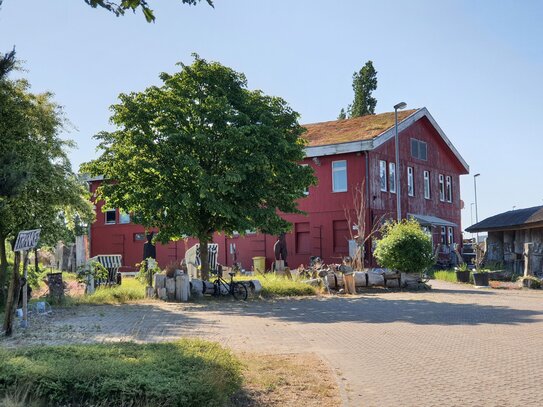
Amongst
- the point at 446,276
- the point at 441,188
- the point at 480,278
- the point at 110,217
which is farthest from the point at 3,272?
the point at 441,188

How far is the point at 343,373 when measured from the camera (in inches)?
330

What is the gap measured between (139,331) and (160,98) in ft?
35.0

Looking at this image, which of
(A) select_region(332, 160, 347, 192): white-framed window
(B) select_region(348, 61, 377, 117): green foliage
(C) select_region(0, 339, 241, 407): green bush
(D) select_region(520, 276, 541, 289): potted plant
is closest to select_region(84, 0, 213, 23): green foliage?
(C) select_region(0, 339, 241, 407): green bush

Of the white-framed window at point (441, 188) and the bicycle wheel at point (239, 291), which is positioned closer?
the bicycle wheel at point (239, 291)

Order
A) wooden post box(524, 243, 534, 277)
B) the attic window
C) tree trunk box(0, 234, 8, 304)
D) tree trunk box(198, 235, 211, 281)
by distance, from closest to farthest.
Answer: tree trunk box(0, 234, 8, 304), tree trunk box(198, 235, 211, 281), wooden post box(524, 243, 534, 277), the attic window

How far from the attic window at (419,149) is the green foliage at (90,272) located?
23.2 meters

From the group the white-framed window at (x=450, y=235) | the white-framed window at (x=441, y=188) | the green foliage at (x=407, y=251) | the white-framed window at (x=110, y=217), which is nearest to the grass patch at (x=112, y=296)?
the green foliage at (x=407, y=251)

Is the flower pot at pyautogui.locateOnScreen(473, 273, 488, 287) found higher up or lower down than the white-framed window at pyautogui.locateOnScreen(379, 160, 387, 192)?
lower down

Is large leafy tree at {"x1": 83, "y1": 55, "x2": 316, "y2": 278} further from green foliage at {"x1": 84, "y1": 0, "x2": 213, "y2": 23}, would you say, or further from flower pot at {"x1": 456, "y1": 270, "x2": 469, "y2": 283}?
green foliage at {"x1": 84, "y1": 0, "x2": 213, "y2": 23}

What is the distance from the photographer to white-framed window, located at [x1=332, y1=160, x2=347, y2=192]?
34.0 meters

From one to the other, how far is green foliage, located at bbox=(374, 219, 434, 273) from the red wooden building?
24.0 ft

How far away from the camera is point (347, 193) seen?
111 feet

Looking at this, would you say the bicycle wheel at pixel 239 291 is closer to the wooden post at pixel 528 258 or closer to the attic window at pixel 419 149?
the wooden post at pixel 528 258

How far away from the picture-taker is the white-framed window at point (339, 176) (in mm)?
34000
